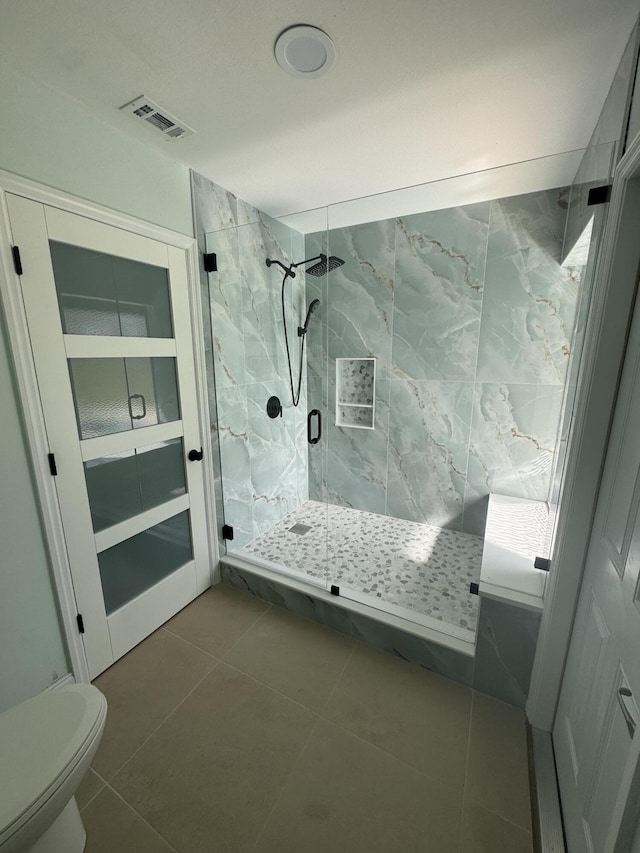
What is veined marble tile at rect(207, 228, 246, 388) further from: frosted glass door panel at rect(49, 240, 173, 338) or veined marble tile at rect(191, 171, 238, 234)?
frosted glass door panel at rect(49, 240, 173, 338)

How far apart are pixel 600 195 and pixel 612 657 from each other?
152 centimetres

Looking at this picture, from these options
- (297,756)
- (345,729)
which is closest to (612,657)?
(345,729)

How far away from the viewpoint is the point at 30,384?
4.54 ft

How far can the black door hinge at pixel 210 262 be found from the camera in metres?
A: 2.10

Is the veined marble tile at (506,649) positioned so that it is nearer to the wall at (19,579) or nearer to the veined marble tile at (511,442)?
the veined marble tile at (511,442)

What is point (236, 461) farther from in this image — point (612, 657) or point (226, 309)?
point (612, 657)

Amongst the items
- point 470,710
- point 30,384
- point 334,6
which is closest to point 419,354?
point 334,6

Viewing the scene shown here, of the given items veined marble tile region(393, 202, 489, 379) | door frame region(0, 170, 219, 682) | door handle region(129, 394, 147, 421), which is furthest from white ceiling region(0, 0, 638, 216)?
door handle region(129, 394, 147, 421)

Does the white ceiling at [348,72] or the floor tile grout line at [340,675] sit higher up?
the white ceiling at [348,72]

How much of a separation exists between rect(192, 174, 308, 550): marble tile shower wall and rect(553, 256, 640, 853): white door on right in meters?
2.02

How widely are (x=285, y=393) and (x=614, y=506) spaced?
2.32 meters

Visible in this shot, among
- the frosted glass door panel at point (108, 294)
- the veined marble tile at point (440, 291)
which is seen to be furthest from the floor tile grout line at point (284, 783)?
the veined marble tile at point (440, 291)

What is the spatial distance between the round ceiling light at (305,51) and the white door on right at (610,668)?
4.38ft

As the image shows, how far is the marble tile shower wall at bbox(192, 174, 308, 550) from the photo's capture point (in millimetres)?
2201
